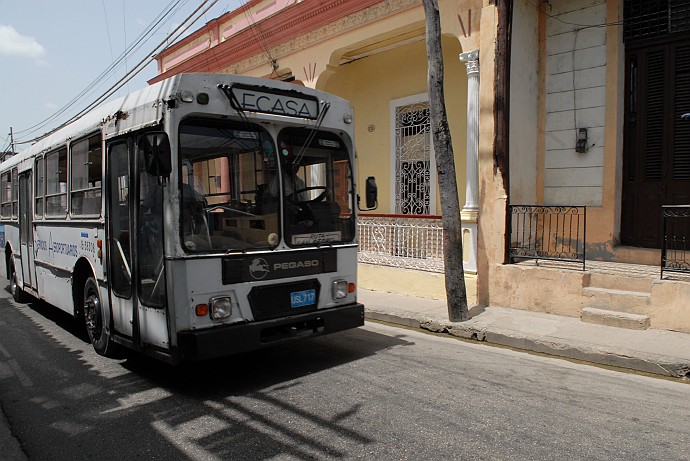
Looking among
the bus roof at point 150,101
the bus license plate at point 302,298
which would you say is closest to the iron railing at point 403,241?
the bus license plate at point 302,298

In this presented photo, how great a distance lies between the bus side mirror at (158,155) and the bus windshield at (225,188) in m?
0.16

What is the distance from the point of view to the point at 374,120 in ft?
40.9

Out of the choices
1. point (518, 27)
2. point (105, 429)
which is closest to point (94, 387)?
point (105, 429)

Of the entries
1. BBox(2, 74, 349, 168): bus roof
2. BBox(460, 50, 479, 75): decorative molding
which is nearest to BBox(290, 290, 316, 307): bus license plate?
BBox(2, 74, 349, 168): bus roof

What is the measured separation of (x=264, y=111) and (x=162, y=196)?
4.12 feet

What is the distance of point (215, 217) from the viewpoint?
4688mm

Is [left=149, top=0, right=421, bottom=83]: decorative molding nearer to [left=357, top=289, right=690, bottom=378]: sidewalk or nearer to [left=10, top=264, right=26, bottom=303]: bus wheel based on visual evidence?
[left=357, top=289, right=690, bottom=378]: sidewalk

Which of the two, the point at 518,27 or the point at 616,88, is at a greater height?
the point at 518,27

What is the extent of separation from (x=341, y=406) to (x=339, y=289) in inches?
58.0

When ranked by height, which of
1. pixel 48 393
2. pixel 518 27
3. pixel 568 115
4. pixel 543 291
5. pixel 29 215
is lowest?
pixel 48 393

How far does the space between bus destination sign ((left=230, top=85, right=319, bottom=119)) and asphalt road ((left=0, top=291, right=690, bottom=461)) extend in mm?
2628

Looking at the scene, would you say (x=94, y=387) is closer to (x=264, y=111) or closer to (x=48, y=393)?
(x=48, y=393)

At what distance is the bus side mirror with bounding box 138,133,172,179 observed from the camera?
4.39 m

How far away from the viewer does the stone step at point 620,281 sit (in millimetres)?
6910
